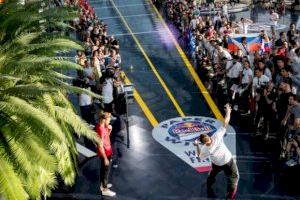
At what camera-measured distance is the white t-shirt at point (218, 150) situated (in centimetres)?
913

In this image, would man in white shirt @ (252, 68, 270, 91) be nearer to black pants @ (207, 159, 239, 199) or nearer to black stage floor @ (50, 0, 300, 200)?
black stage floor @ (50, 0, 300, 200)

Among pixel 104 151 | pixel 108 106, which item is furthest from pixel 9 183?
pixel 108 106

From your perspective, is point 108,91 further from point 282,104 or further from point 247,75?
point 282,104

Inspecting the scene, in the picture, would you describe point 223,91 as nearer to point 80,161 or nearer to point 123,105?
point 123,105

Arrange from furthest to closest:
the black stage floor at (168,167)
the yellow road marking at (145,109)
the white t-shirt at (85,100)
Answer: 1. the yellow road marking at (145,109)
2. the white t-shirt at (85,100)
3. the black stage floor at (168,167)

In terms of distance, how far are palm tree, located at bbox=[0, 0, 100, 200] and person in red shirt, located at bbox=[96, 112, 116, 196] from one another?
0.69 meters

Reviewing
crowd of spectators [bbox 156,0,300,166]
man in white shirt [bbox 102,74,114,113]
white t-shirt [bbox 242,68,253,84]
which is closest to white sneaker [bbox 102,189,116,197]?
man in white shirt [bbox 102,74,114,113]

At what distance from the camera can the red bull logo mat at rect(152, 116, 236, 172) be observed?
11.7 meters

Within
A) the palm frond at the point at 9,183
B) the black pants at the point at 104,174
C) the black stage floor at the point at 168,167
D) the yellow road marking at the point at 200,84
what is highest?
the palm frond at the point at 9,183

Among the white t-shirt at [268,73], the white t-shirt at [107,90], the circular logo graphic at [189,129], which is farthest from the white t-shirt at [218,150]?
the white t-shirt at [107,90]

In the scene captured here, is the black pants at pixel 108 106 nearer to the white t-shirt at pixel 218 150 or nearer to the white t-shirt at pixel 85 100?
the white t-shirt at pixel 85 100

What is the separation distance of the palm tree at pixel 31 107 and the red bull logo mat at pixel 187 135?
3.51 meters

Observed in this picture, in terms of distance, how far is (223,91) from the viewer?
632 inches

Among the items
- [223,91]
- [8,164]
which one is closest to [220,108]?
[223,91]
